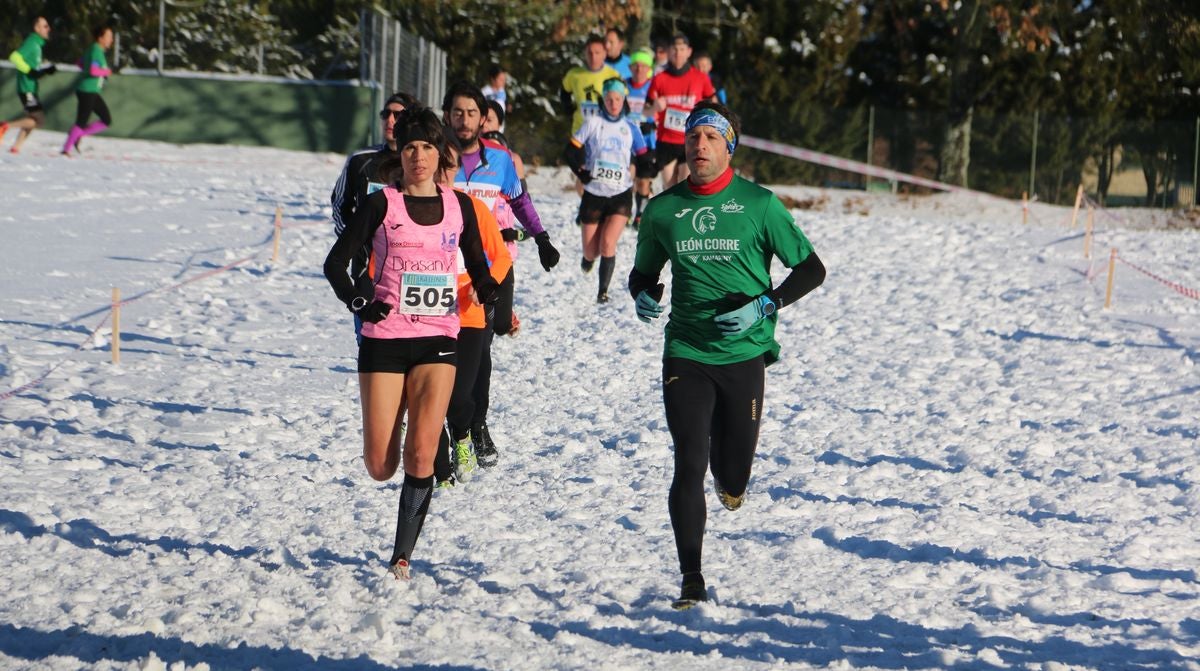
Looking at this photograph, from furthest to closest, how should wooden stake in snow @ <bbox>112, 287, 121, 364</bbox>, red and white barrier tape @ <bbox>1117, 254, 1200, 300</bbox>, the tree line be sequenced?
the tree line < red and white barrier tape @ <bbox>1117, 254, 1200, 300</bbox> < wooden stake in snow @ <bbox>112, 287, 121, 364</bbox>

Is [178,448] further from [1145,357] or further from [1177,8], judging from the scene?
[1177,8]

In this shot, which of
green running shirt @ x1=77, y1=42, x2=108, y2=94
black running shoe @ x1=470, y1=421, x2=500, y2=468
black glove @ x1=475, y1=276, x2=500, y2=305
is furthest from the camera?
green running shirt @ x1=77, y1=42, x2=108, y2=94

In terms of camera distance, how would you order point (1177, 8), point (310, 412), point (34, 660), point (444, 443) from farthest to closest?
point (1177, 8)
point (310, 412)
point (444, 443)
point (34, 660)

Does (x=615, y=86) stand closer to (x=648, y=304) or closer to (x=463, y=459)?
(x=463, y=459)

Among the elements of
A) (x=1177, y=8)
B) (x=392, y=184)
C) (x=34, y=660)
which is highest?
(x=1177, y=8)

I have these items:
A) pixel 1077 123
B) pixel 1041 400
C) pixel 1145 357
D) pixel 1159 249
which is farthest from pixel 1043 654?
pixel 1077 123

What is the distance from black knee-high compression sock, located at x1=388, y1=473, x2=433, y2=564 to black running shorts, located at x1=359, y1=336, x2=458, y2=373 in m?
0.47

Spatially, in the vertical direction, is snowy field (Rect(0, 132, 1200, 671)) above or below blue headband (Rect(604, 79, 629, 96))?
below

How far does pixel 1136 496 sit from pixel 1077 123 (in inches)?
937

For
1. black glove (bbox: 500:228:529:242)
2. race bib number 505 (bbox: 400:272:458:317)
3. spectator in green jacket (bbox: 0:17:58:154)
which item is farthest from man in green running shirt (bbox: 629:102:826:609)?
spectator in green jacket (bbox: 0:17:58:154)

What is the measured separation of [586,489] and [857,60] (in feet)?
86.5

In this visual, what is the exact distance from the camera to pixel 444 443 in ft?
25.7

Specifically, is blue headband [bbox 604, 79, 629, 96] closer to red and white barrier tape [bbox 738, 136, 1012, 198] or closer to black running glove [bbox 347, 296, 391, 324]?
black running glove [bbox 347, 296, 391, 324]

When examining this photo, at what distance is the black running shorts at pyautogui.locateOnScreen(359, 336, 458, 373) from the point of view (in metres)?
6.25
